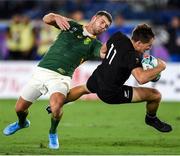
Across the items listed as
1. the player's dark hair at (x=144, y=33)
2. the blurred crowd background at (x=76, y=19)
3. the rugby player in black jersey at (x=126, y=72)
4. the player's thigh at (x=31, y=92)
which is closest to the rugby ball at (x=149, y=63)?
the rugby player in black jersey at (x=126, y=72)

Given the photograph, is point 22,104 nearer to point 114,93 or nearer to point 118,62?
point 114,93

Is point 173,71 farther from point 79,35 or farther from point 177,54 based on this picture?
point 79,35

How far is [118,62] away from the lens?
12266mm

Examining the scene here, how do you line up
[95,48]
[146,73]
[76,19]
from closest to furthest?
[146,73], [95,48], [76,19]

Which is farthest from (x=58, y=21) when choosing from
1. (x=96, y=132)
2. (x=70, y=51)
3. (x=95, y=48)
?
(x=96, y=132)

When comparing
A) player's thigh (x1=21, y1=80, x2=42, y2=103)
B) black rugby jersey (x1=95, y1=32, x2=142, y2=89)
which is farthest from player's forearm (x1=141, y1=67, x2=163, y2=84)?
player's thigh (x1=21, y1=80, x2=42, y2=103)

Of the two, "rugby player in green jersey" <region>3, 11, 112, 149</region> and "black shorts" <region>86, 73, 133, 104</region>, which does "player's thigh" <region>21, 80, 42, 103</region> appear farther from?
"black shorts" <region>86, 73, 133, 104</region>

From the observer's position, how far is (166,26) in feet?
90.2

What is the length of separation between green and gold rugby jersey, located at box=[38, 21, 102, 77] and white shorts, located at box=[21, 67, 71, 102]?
95 millimetres

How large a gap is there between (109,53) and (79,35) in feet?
3.08

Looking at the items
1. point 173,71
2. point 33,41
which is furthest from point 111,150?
point 33,41

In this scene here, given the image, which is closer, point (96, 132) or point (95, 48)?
point (95, 48)

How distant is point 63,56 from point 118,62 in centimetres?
119

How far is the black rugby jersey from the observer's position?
12.1 meters
